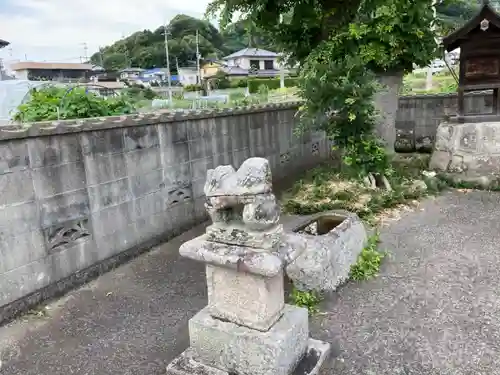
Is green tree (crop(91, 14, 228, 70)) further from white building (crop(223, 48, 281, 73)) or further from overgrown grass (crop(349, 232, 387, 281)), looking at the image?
overgrown grass (crop(349, 232, 387, 281))

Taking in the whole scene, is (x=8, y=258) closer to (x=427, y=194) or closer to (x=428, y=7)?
(x=427, y=194)

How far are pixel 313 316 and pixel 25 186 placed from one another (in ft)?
9.71

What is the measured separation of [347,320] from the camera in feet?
11.8

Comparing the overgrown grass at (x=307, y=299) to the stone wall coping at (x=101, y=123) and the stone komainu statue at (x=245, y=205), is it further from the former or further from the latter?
the stone wall coping at (x=101, y=123)

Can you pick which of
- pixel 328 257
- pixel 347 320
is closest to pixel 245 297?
pixel 347 320

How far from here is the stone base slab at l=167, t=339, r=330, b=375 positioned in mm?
2875

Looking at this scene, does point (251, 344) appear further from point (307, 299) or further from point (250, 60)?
point (250, 60)

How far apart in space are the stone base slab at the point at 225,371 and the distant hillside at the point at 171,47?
41.5 meters

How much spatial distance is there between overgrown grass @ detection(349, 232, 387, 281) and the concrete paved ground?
0.11 meters

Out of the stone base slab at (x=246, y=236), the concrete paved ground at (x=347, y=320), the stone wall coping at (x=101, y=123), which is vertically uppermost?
the stone wall coping at (x=101, y=123)

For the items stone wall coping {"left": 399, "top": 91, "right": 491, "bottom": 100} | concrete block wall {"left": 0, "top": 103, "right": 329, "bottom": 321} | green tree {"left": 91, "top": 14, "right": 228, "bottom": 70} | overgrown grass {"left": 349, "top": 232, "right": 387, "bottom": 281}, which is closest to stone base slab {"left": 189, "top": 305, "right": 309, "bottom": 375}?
overgrown grass {"left": 349, "top": 232, "right": 387, "bottom": 281}

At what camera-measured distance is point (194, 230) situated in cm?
616

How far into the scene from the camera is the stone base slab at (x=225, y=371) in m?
2.88

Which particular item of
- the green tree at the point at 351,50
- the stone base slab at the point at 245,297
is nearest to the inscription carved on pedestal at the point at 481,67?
the green tree at the point at 351,50
